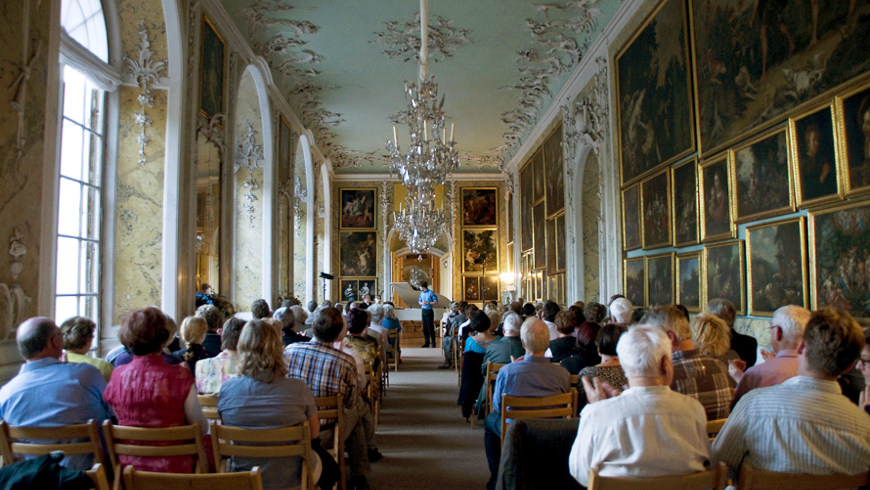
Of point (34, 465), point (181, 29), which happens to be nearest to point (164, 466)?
point (34, 465)

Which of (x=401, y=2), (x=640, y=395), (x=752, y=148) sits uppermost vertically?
(x=401, y=2)

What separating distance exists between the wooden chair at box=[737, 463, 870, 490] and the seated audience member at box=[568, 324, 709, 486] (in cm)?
18

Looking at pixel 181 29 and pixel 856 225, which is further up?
pixel 181 29

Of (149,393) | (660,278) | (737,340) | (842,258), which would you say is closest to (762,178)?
(842,258)

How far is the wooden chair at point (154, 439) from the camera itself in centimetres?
294

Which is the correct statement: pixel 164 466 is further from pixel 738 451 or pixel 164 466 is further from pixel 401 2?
pixel 401 2

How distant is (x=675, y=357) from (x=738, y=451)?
0.94m

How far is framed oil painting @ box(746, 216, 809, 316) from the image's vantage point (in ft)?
18.2

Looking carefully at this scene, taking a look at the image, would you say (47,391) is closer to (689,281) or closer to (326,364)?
(326,364)

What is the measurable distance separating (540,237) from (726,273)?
35.0 ft

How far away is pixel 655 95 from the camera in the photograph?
8.80m

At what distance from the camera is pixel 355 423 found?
4789mm

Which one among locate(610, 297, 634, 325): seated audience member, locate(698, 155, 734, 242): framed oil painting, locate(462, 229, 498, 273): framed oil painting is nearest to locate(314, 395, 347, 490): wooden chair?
locate(610, 297, 634, 325): seated audience member

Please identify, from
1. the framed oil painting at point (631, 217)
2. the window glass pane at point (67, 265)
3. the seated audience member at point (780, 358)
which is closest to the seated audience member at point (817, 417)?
the seated audience member at point (780, 358)
